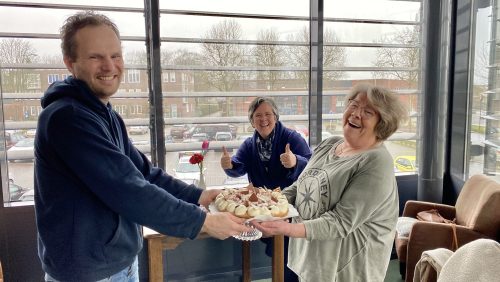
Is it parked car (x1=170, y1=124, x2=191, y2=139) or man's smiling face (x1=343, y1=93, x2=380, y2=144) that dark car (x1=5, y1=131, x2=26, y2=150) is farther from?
man's smiling face (x1=343, y1=93, x2=380, y2=144)

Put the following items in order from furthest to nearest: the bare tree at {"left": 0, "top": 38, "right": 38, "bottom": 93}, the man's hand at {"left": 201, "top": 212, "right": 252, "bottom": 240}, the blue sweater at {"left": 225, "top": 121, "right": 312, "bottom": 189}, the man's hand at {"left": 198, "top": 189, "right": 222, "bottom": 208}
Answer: the bare tree at {"left": 0, "top": 38, "right": 38, "bottom": 93} < the blue sweater at {"left": 225, "top": 121, "right": 312, "bottom": 189} < the man's hand at {"left": 198, "top": 189, "right": 222, "bottom": 208} < the man's hand at {"left": 201, "top": 212, "right": 252, "bottom": 240}

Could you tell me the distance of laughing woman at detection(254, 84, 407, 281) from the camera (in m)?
1.55

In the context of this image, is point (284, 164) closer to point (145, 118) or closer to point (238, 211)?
point (238, 211)

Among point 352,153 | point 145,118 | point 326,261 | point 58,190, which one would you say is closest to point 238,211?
point 326,261

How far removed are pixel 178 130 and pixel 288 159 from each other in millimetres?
1158

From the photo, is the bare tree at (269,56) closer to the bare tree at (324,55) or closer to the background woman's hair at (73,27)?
the bare tree at (324,55)

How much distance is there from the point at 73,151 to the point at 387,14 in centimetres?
328

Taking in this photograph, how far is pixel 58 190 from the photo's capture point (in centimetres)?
114

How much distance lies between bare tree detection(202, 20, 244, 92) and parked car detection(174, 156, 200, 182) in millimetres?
652

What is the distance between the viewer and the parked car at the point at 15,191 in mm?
2955

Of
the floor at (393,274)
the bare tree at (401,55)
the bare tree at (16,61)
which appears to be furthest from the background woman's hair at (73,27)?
the bare tree at (401,55)

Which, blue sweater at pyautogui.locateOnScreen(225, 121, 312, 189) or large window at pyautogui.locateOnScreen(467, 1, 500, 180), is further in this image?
large window at pyautogui.locateOnScreen(467, 1, 500, 180)

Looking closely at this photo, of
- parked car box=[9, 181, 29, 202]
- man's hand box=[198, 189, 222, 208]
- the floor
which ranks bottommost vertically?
the floor

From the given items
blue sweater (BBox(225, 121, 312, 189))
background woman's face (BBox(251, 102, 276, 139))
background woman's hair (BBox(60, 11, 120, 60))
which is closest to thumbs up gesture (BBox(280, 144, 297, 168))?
blue sweater (BBox(225, 121, 312, 189))
